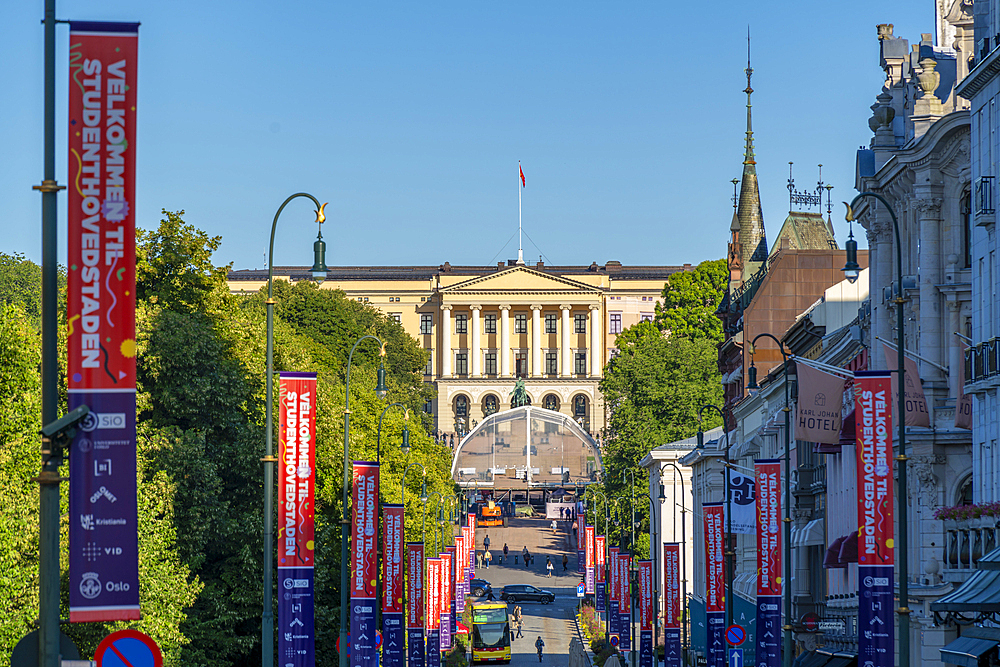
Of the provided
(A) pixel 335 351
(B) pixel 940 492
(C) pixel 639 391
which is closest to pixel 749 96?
(C) pixel 639 391

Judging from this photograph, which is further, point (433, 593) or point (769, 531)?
point (433, 593)

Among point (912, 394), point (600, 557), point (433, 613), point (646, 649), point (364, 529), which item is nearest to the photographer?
point (912, 394)

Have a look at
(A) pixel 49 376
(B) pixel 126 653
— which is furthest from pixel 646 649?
(A) pixel 49 376

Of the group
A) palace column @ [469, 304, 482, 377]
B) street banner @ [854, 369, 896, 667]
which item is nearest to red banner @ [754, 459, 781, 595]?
street banner @ [854, 369, 896, 667]

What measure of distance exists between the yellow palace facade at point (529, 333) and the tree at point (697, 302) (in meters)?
76.5

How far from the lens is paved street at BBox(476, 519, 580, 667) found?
81312 mm

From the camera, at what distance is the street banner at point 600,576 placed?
84250 millimetres

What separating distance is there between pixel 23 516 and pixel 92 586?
61.1 feet

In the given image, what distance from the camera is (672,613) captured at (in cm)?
5672

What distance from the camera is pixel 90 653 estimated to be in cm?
3450

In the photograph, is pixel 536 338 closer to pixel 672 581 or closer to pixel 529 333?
pixel 529 333

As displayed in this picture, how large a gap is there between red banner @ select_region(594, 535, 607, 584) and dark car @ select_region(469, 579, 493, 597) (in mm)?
9327

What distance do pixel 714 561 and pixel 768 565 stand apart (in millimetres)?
8668

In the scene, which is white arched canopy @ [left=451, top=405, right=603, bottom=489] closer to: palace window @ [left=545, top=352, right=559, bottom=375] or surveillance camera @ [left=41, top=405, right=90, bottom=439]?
palace window @ [left=545, top=352, right=559, bottom=375]
